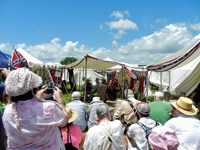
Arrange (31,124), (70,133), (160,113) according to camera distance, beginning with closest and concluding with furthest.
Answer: (31,124), (70,133), (160,113)

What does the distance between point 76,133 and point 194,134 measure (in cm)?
166

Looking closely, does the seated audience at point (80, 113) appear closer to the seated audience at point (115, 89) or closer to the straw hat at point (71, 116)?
the straw hat at point (71, 116)

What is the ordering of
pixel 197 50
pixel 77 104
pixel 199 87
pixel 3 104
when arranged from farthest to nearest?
pixel 199 87 < pixel 197 50 < pixel 77 104 < pixel 3 104

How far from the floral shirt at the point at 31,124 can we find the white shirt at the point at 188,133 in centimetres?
162

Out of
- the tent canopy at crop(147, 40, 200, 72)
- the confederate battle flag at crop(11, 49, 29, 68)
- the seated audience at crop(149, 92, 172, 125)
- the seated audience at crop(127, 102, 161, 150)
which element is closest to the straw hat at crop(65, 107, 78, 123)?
the seated audience at crop(127, 102, 161, 150)

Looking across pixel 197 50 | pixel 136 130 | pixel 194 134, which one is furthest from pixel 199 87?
pixel 136 130

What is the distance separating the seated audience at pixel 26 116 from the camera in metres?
1.04

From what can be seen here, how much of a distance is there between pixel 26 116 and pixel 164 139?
1.28 meters

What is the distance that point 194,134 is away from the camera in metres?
1.77

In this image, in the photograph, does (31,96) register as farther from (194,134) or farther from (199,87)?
(199,87)

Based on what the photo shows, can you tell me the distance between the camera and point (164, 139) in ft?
4.48

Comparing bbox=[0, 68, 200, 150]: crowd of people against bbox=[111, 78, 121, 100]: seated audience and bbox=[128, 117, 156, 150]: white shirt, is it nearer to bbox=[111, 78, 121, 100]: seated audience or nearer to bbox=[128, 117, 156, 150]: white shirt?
bbox=[128, 117, 156, 150]: white shirt

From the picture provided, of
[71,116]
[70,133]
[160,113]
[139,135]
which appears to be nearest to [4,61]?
[71,116]

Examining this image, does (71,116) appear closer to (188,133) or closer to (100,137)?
(100,137)
